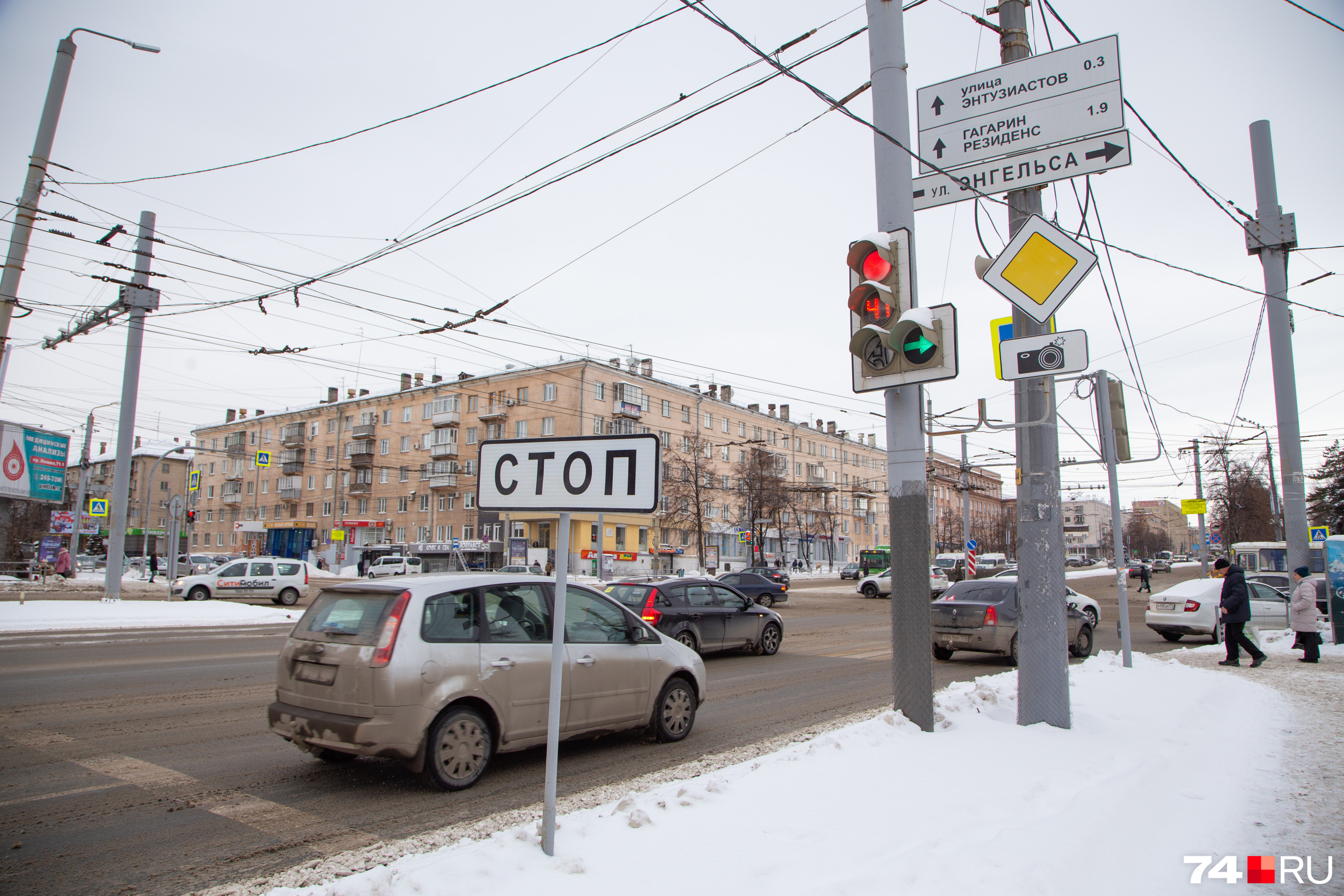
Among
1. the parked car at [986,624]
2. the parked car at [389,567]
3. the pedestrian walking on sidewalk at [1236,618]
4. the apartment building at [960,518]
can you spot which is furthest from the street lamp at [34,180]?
the apartment building at [960,518]

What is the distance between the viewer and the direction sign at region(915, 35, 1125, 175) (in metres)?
6.78

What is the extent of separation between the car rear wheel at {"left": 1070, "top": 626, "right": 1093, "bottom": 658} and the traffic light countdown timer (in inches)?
388

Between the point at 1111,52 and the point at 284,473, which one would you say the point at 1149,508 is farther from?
the point at 1111,52

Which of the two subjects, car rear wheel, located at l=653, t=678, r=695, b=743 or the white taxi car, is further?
the white taxi car

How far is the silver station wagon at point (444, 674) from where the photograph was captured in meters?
5.18

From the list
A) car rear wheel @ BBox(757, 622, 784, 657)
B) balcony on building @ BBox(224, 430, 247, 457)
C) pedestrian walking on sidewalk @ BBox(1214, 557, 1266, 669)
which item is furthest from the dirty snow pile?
balcony on building @ BBox(224, 430, 247, 457)

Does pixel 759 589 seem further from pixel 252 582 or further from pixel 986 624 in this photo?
pixel 252 582

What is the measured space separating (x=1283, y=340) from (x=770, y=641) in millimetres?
11868

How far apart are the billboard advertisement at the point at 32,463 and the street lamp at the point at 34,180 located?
12.8 metres

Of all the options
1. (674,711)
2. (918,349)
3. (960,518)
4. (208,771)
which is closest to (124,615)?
(208,771)

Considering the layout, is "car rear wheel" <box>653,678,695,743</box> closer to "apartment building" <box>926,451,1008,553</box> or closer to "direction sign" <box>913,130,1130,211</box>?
"direction sign" <box>913,130,1130,211</box>

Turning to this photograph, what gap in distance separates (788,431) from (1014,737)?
75471 millimetres

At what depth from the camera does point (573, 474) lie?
12.6 ft

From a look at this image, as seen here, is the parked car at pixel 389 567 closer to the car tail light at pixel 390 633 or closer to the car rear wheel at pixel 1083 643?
the car rear wheel at pixel 1083 643
